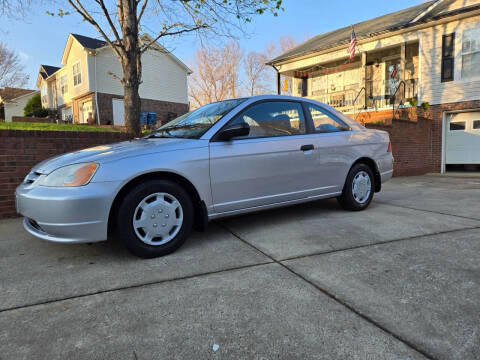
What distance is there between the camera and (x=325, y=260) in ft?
8.79

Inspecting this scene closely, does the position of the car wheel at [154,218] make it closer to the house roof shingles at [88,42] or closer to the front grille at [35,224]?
the front grille at [35,224]

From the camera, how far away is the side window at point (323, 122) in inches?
159

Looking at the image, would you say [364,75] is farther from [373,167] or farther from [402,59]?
[373,167]

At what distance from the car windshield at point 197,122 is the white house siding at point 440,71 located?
10870 millimetres

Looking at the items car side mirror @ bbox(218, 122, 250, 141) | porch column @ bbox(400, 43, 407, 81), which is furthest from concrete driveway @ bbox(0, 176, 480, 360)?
porch column @ bbox(400, 43, 407, 81)

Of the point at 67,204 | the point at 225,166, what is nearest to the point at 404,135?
the point at 225,166

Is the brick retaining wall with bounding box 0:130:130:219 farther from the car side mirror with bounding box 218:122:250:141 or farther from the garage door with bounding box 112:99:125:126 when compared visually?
the garage door with bounding box 112:99:125:126

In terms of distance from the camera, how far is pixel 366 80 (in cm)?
1445

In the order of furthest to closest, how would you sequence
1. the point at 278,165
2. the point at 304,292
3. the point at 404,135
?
the point at 404,135 → the point at 278,165 → the point at 304,292

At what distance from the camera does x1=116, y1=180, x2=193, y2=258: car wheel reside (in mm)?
2650

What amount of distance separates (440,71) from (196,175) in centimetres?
1202

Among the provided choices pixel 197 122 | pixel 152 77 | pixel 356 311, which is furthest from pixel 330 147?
pixel 152 77

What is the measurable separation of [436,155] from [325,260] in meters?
11.2

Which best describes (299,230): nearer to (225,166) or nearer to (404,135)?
(225,166)
